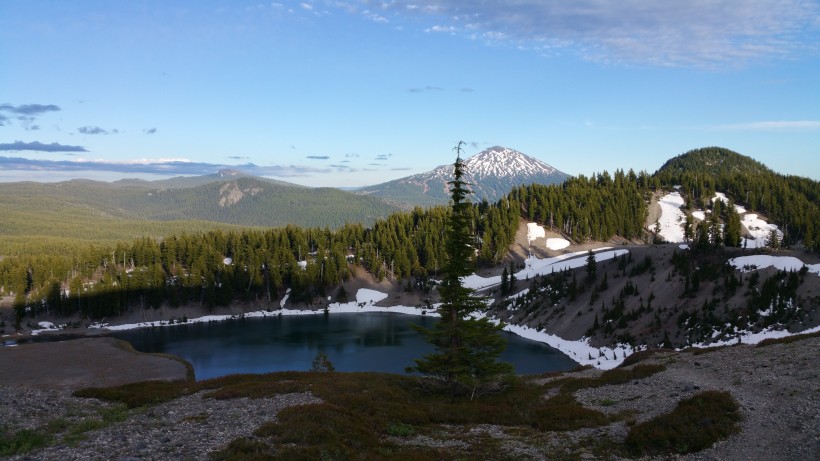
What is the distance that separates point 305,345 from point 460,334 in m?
60.6

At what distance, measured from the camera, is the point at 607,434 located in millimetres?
21453

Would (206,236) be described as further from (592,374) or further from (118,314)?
(592,374)

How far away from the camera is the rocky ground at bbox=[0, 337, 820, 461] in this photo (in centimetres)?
1725

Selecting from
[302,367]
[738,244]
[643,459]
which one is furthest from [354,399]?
[738,244]

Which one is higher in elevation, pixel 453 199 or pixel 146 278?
pixel 453 199

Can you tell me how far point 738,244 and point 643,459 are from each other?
98750 mm

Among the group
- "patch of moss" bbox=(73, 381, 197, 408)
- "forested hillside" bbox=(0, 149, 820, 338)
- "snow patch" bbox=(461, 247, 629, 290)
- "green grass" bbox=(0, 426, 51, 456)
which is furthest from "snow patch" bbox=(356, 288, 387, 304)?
"green grass" bbox=(0, 426, 51, 456)

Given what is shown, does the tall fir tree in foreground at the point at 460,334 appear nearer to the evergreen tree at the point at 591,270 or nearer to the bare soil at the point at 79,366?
the bare soil at the point at 79,366

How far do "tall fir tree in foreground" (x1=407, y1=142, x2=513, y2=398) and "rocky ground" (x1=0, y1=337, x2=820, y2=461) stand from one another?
6351 mm

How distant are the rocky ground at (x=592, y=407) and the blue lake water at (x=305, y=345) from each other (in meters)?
32.3

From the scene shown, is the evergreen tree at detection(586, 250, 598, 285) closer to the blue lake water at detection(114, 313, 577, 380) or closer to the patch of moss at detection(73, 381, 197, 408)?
the blue lake water at detection(114, 313, 577, 380)

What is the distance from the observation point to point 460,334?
32.3m

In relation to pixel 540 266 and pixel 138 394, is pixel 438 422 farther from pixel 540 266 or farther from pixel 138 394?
pixel 540 266

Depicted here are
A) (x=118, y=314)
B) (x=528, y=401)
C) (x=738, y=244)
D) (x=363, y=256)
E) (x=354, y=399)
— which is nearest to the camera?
(x=354, y=399)
